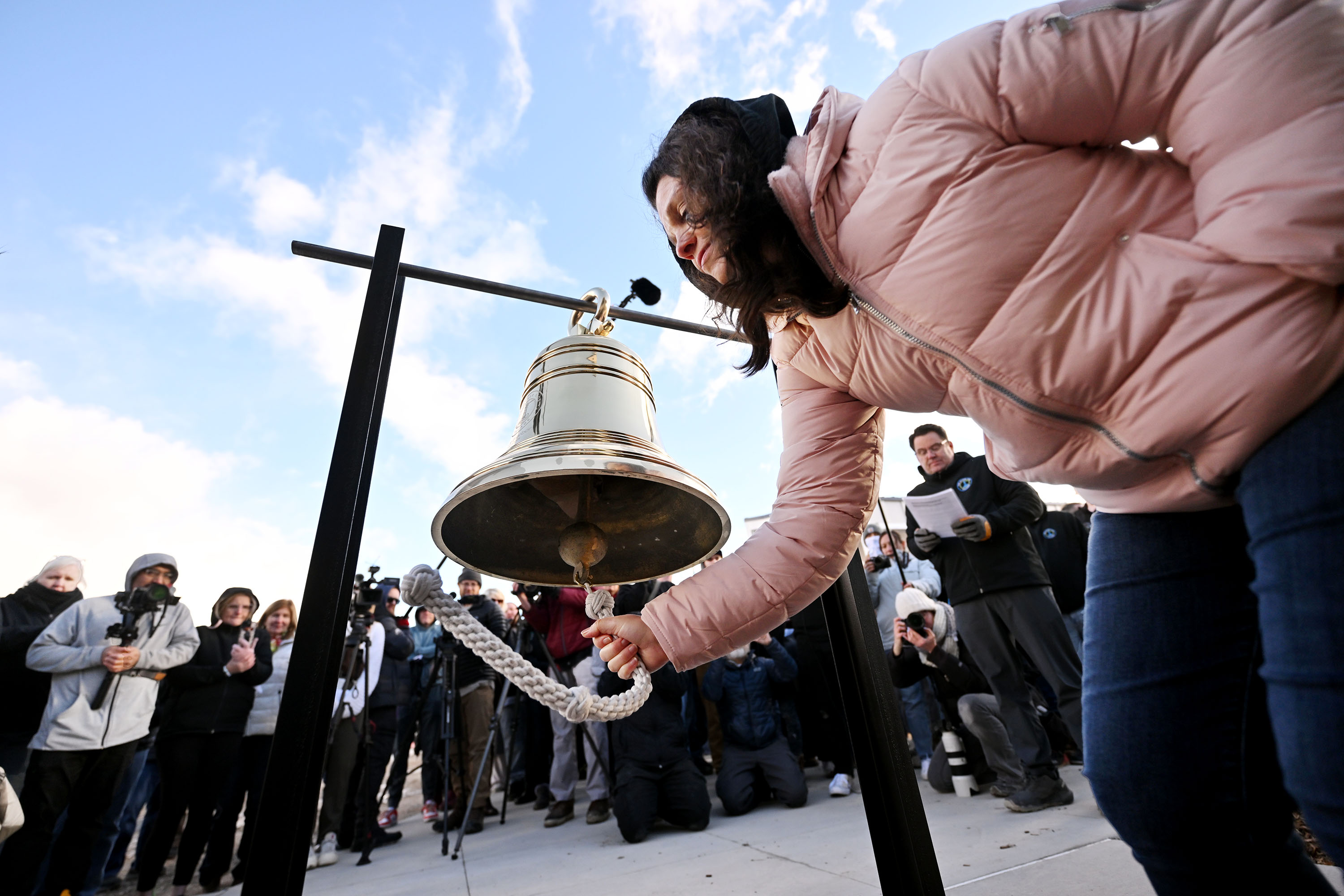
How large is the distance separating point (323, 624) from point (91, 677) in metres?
3.18

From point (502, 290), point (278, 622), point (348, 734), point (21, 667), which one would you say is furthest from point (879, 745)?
point (278, 622)

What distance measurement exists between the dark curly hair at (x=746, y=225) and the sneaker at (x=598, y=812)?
13.6ft

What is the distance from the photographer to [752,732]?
14.0 ft

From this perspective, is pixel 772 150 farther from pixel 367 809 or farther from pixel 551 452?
pixel 367 809

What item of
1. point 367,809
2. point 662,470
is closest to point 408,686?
point 367,809

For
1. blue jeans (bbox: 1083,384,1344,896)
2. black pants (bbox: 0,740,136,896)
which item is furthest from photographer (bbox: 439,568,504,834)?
blue jeans (bbox: 1083,384,1344,896)

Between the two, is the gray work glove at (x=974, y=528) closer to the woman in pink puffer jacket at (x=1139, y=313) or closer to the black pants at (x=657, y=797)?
the black pants at (x=657, y=797)

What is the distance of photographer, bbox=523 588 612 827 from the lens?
4367mm

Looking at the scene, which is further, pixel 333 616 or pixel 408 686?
pixel 408 686

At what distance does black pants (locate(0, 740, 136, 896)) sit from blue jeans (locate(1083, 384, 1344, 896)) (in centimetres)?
408

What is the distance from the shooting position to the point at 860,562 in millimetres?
1500

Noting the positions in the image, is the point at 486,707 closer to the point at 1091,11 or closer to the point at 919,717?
the point at 919,717

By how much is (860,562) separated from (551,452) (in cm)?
77

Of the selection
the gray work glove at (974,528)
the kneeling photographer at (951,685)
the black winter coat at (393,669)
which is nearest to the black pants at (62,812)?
the black winter coat at (393,669)
